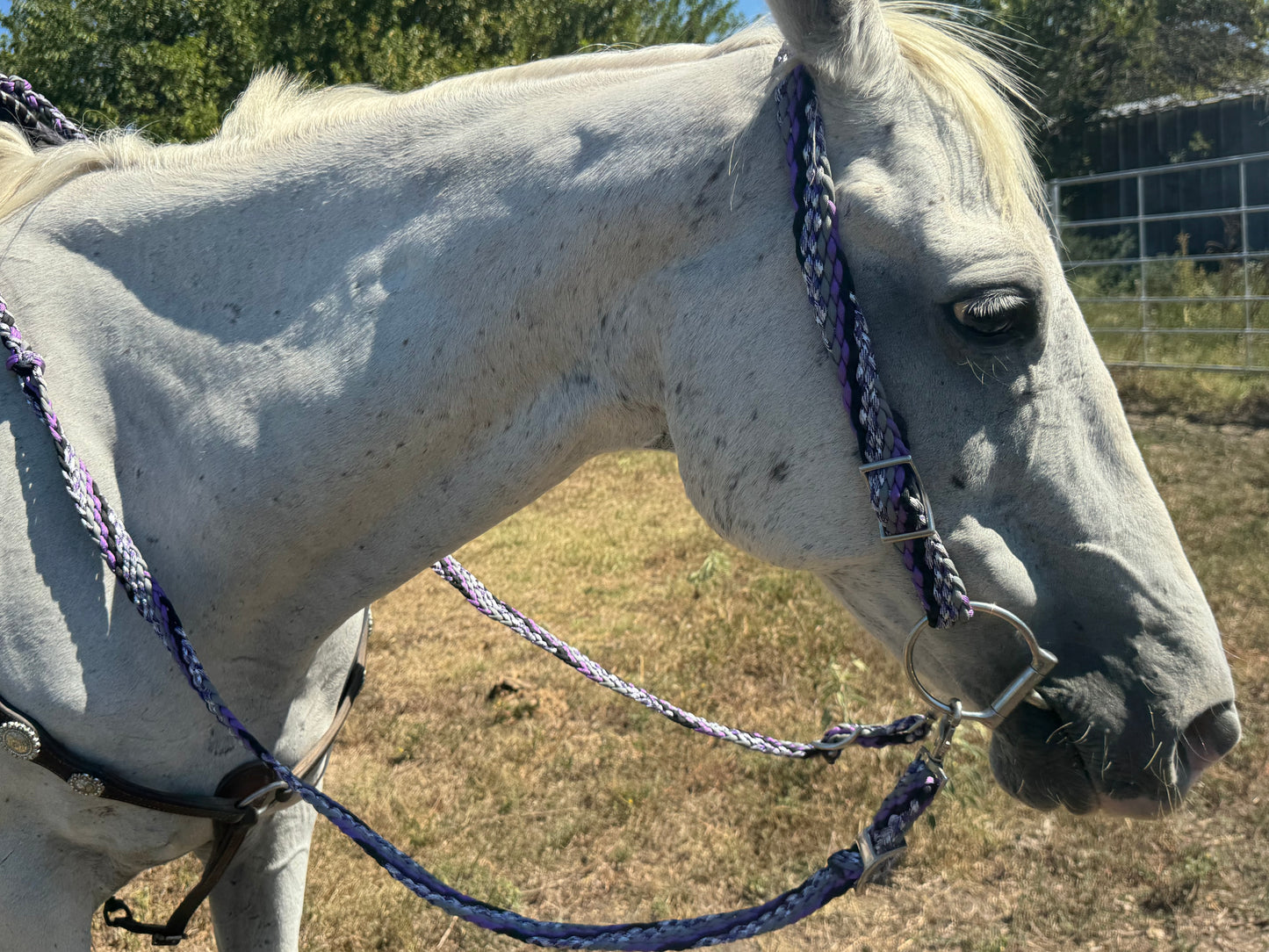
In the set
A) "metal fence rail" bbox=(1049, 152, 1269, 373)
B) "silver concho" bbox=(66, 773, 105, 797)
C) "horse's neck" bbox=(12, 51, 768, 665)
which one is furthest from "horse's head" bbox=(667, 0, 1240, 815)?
"metal fence rail" bbox=(1049, 152, 1269, 373)

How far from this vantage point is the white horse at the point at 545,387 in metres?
1.27

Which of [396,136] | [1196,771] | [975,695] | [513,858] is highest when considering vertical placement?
[396,136]

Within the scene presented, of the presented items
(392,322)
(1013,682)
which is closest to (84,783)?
(392,322)

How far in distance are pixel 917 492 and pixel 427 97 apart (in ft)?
3.31

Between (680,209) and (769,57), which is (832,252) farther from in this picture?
(769,57)

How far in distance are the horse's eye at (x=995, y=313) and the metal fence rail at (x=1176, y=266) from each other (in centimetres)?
555

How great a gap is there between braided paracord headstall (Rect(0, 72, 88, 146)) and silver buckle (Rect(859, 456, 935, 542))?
1.51 m

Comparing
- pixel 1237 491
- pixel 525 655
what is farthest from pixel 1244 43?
pixel 525 655

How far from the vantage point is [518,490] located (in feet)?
4.77

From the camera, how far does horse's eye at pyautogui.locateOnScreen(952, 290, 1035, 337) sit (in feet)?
4.04

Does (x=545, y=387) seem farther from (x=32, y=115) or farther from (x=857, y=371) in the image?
(x=32, y=115)

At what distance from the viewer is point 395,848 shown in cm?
146

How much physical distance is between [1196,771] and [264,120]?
1.80m

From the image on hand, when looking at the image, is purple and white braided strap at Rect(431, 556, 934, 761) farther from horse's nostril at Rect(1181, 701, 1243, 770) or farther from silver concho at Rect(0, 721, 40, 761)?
silver concho at Rect(0, 721, 40, 761)
